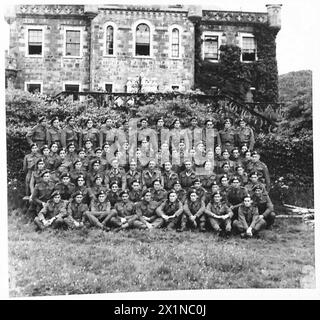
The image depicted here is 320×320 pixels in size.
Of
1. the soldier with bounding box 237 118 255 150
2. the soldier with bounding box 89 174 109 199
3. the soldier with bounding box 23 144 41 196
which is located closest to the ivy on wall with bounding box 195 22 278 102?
the soldier with bounding box 237 118 255 150

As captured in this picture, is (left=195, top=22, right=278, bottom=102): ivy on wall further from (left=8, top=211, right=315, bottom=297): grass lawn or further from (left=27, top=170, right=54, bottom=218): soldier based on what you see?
(left=27, top=170, right=54, bottom=218): soldier

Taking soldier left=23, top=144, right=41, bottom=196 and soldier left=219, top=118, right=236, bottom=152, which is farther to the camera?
soldier left=219, top=118, right=236, bottom=152

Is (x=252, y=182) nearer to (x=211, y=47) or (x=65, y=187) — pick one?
(x=211, y=47)

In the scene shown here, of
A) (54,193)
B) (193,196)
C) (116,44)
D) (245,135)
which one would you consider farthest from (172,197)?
(116,44)

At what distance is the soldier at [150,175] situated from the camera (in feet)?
32.7

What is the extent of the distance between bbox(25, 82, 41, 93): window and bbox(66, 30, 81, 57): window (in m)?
0.88

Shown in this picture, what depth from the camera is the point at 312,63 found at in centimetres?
1005

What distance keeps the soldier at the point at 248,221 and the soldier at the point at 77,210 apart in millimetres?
2610

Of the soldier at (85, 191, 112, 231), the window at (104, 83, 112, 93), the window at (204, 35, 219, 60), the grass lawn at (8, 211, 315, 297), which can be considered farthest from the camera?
the window at (204, 35, 219, 60)

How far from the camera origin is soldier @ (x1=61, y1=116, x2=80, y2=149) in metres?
10.1

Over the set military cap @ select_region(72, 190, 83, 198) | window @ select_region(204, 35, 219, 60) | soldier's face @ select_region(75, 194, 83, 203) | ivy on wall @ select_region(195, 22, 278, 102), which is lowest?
soldier's face @ select_region(75, 194, 83, 203)

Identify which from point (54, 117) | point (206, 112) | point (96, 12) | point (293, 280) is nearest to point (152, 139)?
point (206, 112)

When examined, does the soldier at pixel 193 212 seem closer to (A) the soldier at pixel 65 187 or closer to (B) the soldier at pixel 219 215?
(B) the soldier at pixel 219 215
